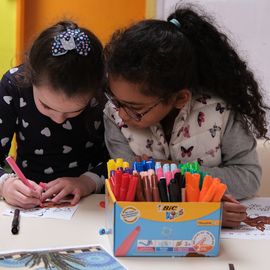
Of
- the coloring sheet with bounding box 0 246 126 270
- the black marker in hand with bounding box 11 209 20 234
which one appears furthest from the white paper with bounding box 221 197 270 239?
the black marker in hand with bounding box 11 209 20 234

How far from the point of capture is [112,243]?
79cm

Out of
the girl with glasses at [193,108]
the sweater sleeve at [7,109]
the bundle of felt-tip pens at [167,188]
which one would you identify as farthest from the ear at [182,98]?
the sweater sleeve at [7,109]

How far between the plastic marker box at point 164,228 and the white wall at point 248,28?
1529 mm

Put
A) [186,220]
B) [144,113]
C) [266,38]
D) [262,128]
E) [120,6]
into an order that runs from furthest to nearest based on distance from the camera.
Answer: [120,6] → [266,38] → [262,128] → [144,113] → [186,220]

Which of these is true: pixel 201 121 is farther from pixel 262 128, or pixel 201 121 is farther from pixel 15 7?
pixel 15 7

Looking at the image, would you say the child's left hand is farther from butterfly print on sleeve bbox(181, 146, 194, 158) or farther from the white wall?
the white wall

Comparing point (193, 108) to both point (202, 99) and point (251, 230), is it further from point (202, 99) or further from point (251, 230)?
point (251, 230)

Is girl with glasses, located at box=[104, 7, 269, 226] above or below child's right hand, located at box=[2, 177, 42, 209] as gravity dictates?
above

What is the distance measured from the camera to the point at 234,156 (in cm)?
116

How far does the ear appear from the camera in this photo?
1.08 metres

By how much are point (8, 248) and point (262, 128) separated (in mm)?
707

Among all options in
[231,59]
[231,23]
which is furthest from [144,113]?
[231,23]

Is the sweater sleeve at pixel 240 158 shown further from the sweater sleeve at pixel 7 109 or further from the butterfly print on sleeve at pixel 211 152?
the sweater sleeve at pixel 7 109

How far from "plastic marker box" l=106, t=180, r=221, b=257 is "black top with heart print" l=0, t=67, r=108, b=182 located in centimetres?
44
